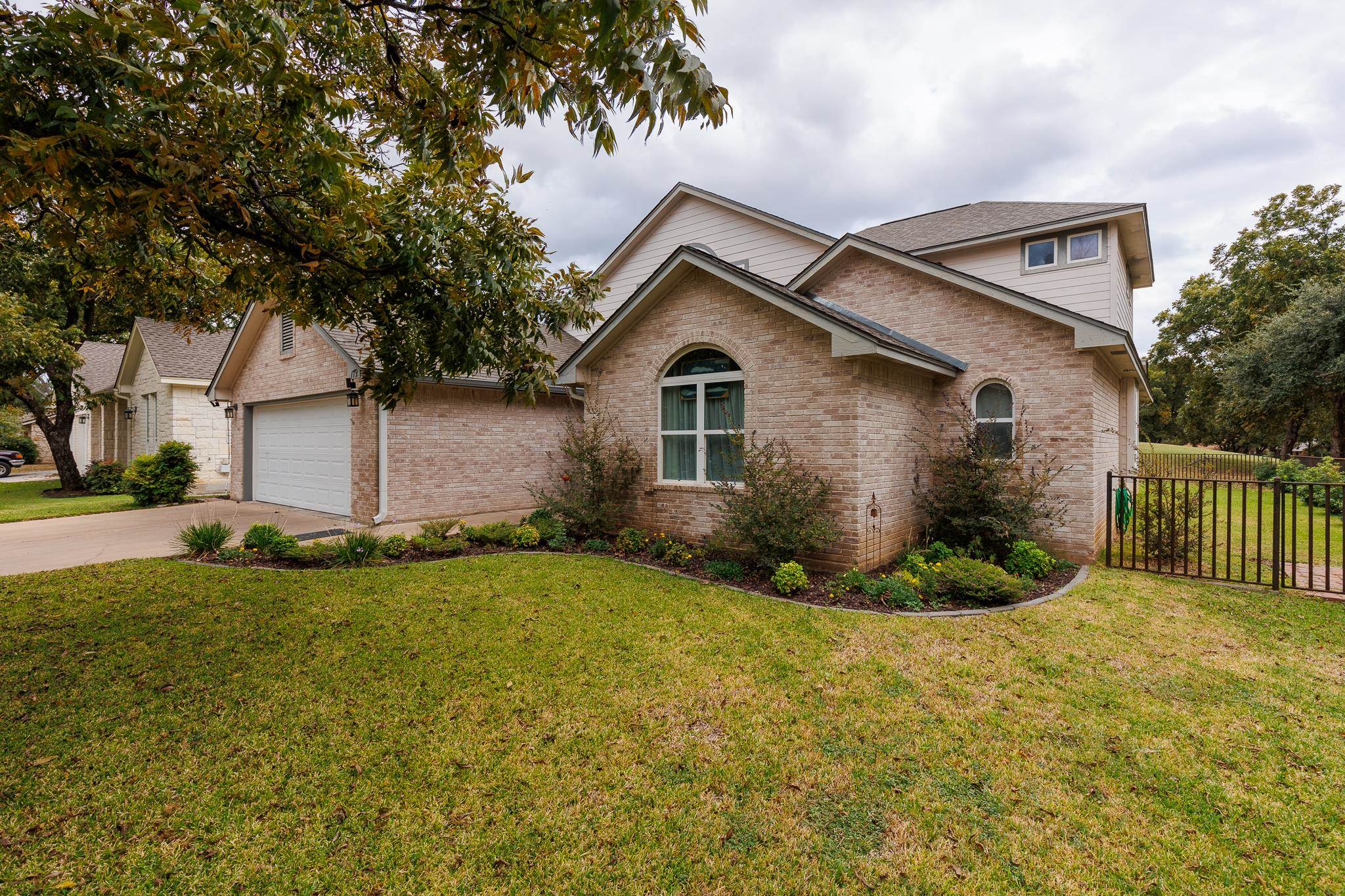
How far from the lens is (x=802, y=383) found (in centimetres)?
776

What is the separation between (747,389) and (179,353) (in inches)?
871

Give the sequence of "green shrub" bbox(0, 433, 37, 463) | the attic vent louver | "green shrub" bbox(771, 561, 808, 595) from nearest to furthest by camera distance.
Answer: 1. "green shrub" bbox(771, 561, 808, 595)
2. the attic vent louver
3. "green shrub" bbox(0, 433, 37, 463)

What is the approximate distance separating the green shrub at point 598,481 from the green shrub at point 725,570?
7.87ft

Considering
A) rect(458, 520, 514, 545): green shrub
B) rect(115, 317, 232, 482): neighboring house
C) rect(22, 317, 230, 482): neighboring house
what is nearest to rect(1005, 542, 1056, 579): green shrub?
rect(458, 520, 514, 545): green shrub

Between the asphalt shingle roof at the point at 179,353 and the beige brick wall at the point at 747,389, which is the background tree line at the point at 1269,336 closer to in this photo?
the beige brick wall at the point at 747,389

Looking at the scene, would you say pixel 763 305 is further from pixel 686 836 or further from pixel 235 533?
pixel 235 533

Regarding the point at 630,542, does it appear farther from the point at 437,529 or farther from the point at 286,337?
the point at 286,337

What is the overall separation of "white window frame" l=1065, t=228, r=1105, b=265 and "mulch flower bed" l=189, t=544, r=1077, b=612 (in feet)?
21.5

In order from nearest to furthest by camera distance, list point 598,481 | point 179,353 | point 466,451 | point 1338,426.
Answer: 1. point 598,481
2. point 466,451
3. point 179,353
4. point 1338,426

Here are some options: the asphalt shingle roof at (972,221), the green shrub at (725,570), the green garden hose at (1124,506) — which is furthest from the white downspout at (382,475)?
the green garden hose at (1124,506)

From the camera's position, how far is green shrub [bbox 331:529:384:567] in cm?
789

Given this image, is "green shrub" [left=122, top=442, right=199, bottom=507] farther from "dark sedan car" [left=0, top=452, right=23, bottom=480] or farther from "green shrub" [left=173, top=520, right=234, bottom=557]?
"dark sedan car" [left=0, top=452, right=23, bottom=480]

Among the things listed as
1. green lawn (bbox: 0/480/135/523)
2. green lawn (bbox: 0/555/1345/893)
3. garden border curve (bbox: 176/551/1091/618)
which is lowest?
green lawn (bbox: 0/555/1345/893)

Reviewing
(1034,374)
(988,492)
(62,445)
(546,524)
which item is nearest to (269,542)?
(546,524)
